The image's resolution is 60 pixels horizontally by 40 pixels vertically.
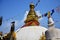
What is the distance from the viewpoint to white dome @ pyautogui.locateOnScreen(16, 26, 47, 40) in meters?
13.5

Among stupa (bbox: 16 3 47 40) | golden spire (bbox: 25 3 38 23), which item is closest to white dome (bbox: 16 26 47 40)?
stupa (bbox: 16 3 47 40)

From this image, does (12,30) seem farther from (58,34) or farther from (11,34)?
(58,34)

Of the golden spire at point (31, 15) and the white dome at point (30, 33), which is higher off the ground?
the golden spire at point (31, 15)

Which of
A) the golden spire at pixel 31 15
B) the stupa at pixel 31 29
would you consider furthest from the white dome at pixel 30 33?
the golden spire at pixel 31 15

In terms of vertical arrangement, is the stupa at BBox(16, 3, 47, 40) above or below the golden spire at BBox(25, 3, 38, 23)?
below

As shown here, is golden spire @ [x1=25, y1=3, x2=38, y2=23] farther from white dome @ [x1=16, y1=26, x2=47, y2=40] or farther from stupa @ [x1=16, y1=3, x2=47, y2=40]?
white dome @ [x1=16, y1=26, x2=47, y2=40]

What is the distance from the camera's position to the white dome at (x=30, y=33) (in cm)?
1346

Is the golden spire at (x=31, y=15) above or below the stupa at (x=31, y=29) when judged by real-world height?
above

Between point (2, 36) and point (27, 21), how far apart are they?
2.30 meters

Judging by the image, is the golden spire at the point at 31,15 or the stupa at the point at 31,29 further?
the golden spire at the point at 31,15

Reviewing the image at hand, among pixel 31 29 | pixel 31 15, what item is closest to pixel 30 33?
pixel 31 29

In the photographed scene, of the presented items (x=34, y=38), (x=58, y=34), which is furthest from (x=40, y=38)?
(x=58, y=34)

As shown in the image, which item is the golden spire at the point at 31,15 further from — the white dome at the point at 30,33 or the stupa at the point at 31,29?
the white dome at the point at 30,33

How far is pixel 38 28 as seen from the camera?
46.4 feet
